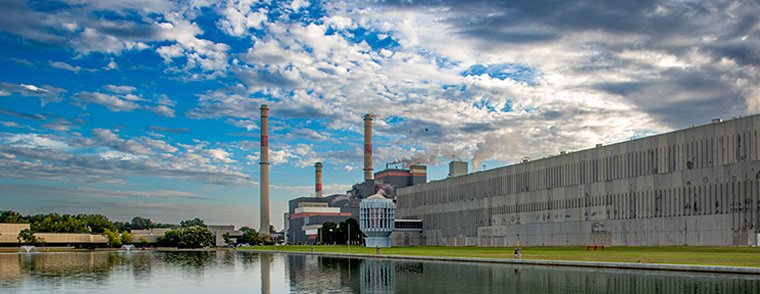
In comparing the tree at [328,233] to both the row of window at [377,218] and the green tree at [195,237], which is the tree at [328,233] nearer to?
the green tree at [195,237]

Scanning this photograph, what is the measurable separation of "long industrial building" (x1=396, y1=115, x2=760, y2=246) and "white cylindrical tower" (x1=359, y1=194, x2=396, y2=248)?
15609 millimetres

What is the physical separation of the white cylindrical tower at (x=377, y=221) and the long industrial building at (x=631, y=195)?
51.2ft

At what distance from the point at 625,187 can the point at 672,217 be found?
948 centimetres

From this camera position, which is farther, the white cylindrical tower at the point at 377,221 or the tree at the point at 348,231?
the tree at the point at 348,231

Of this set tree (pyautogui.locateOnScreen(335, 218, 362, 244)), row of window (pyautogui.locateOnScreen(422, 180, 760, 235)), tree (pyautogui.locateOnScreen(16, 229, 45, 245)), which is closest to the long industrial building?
row of window (pyautogui.locateOnScreen(422, 180, 760, 235))

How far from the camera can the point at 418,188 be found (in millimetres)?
163750

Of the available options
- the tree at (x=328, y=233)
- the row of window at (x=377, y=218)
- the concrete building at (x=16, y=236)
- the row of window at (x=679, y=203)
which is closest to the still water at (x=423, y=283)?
the row of window at (x=679, y=203)

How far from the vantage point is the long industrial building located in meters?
80.5

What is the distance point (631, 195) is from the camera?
96562 mm

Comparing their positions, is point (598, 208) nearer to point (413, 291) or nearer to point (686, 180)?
point (686, 180)

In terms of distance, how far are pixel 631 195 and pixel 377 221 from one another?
64585 millimetres

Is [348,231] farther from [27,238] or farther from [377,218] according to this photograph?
[27,238]

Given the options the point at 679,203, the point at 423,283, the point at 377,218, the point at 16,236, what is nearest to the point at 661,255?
the point at 679,203

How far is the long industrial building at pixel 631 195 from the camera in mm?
80500
